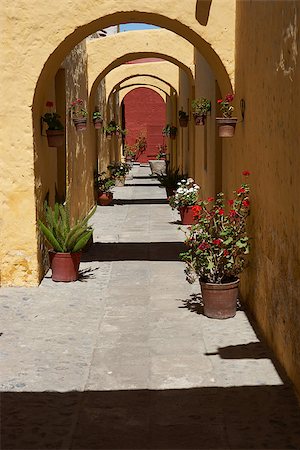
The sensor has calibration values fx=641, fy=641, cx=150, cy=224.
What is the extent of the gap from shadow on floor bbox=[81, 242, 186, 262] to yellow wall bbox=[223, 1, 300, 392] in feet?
8.34

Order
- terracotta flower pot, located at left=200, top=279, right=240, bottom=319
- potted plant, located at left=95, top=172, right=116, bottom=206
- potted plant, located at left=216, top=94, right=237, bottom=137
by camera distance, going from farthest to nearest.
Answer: potted plant, located at left=95, top=172, right=116, bottom=206 < potted plant, located at left=216, top=94, right=237, bottom=137 < terracotta flower pot, located at left=200, top=279, right=240, bottom=319

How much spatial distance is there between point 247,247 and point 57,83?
5.09m

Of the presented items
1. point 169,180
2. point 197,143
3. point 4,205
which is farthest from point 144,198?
point 4,205

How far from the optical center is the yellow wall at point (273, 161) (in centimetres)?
423

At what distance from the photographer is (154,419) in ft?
12.8

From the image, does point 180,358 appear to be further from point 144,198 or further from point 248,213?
point 144,198

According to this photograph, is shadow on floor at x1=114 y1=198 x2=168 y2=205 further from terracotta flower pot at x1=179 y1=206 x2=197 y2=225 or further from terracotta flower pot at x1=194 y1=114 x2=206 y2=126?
terracotta flower pot at x1=194 y1=114 x2=206 y2=126

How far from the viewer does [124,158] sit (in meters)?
29.8

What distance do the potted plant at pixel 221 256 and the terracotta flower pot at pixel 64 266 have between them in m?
1.82

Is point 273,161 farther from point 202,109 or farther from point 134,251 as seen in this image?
point 202,109

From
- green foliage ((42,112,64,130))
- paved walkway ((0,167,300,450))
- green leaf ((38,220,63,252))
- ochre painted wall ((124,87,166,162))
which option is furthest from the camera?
ochre painted wall ((124,87,166,162))

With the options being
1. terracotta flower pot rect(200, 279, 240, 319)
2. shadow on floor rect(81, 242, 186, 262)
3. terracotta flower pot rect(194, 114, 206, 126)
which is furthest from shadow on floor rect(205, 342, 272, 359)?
terracotta flower pot rect(194, 114, 206, 126)

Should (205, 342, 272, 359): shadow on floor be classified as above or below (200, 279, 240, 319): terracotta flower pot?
below

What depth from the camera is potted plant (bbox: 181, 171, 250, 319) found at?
5.97m
